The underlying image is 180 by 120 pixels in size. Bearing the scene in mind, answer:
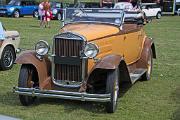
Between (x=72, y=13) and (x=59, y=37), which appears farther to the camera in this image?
(x=72, y=13)

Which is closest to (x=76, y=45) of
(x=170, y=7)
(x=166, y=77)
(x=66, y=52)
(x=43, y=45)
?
(x=66, y=52)

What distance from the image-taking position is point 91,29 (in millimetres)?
8148

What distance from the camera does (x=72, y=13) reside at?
29.9 feet

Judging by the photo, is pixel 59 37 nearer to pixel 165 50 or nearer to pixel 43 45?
pixel 43 45

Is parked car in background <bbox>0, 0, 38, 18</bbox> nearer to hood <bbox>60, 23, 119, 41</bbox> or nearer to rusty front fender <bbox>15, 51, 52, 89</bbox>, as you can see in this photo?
hood <bbox>60, 23, 119, 41</bbox>

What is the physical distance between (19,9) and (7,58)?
26.7m

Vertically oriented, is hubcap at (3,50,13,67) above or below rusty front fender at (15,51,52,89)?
below

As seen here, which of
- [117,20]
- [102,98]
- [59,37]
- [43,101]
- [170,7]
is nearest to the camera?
[102,98]

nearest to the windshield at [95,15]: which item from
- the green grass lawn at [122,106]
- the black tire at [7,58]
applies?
the green grass lawn at [122,106]

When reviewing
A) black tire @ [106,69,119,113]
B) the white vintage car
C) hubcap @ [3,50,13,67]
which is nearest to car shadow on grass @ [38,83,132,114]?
black tire @ [106,69,119,113]

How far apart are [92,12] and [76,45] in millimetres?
1707

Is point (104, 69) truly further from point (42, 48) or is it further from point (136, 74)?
point (136, 74)

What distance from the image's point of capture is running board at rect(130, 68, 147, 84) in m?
8.66

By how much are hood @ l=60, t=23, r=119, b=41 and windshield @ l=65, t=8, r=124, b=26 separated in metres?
0.21
